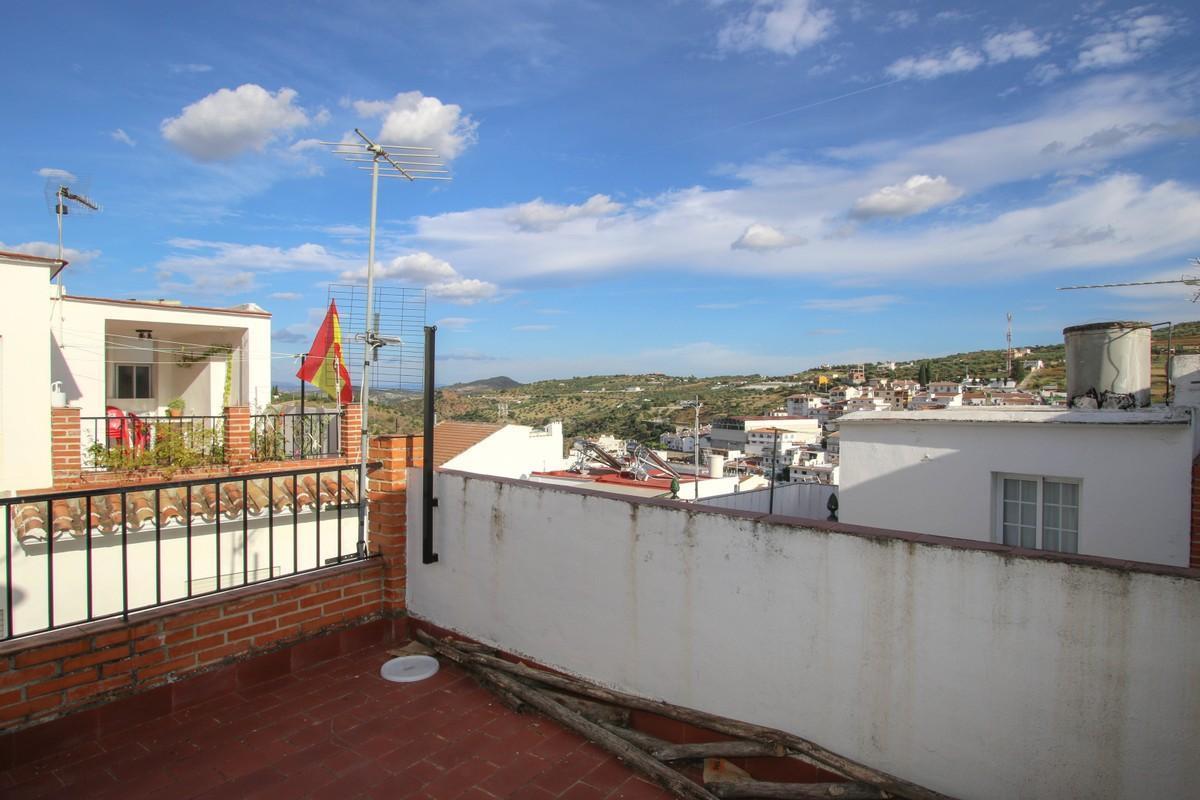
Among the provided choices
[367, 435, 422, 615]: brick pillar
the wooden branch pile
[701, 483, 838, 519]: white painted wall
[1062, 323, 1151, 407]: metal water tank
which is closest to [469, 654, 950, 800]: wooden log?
the wooden branch pile

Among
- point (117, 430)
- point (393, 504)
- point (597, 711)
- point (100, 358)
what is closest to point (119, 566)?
point (393, 504)

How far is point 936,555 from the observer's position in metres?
2.42

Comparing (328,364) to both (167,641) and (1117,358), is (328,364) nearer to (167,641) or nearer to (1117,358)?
(167,641)

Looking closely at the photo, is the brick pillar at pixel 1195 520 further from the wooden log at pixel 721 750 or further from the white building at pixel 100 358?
the white building at pixel 100 358

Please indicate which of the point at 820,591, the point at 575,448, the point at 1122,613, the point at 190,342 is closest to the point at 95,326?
the point at 190,342

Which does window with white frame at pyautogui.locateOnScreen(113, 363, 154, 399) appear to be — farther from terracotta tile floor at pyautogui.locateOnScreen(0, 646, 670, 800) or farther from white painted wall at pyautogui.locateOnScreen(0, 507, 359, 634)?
terracotta tile floor at pyautogui.locateOnScreen(0, 646, 670, 800)

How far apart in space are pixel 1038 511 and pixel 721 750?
15.6 feet

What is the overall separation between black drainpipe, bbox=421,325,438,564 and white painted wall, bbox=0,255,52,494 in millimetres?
6065

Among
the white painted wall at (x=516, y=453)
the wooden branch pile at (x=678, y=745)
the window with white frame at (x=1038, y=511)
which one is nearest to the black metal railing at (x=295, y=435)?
the white painted wall at (x=516, y=453)

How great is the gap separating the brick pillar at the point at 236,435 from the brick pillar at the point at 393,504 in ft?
17.1

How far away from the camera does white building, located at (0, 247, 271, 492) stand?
7504mm

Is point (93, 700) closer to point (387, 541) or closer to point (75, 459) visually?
point (387, 541)

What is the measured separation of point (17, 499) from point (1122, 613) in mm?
4298

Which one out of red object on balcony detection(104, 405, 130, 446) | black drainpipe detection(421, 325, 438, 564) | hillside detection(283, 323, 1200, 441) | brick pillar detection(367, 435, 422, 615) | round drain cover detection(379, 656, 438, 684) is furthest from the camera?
hillside detection(283, 323, 1200, 441)
